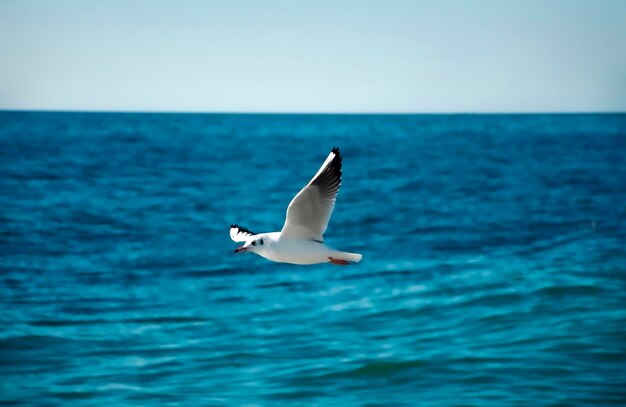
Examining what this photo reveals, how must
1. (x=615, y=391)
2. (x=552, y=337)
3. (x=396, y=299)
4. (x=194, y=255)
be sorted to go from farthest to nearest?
(x=194, y=255), (x=396, y=299), (x=552, y=337), (x=615, y=391)

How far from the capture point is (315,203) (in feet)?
33.7

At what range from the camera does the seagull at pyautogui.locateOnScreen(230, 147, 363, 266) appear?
1004 cm

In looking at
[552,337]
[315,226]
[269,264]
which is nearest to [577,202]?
[269,264]

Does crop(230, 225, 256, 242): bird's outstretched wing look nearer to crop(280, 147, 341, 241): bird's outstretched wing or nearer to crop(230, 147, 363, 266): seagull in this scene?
crop(230, 147, 363, 266): seagull

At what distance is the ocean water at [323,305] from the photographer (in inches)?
642

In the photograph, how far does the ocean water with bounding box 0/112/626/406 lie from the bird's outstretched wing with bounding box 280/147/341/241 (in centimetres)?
563

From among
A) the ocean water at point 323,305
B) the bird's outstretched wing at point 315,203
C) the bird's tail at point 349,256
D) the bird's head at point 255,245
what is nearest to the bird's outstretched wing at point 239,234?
the bird's head at point 255,245

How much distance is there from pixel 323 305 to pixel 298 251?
438 inches

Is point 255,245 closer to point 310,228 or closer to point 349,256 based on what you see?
point 310,228

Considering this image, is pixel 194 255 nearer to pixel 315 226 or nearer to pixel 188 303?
pixel 188 303

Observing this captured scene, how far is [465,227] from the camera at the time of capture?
3189cm

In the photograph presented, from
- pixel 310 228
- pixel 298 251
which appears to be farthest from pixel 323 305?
pixel 298 251

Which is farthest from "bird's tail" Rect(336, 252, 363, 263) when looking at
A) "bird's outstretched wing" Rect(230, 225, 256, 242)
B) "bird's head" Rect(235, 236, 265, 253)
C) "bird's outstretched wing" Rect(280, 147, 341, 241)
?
"bird's outstretched wing" Rect(230, 225, 256, 242)

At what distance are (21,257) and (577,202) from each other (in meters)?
21.7
